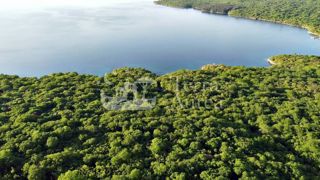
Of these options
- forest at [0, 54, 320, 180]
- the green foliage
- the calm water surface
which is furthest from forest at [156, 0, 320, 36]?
the green foliage

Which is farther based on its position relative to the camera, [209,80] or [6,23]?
[6,23]

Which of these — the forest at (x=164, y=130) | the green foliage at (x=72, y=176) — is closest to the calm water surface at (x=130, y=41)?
the forest at (x=164, y=130)

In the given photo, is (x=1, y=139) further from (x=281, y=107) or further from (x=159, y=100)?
(x=281, y=107)

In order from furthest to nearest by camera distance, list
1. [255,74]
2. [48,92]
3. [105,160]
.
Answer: [255,74]
[48,92]
[105,160]

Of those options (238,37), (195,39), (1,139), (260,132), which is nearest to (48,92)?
(1,139)

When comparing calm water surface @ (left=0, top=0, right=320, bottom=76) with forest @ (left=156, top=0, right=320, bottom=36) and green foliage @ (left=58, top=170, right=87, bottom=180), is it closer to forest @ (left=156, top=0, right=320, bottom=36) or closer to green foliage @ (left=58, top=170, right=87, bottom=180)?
forest @ (left=156, top=0, right=320, bottom=36)

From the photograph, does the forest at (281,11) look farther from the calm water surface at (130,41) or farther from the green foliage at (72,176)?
the green foliage at (72,176)

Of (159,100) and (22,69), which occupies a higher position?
(159,100)
